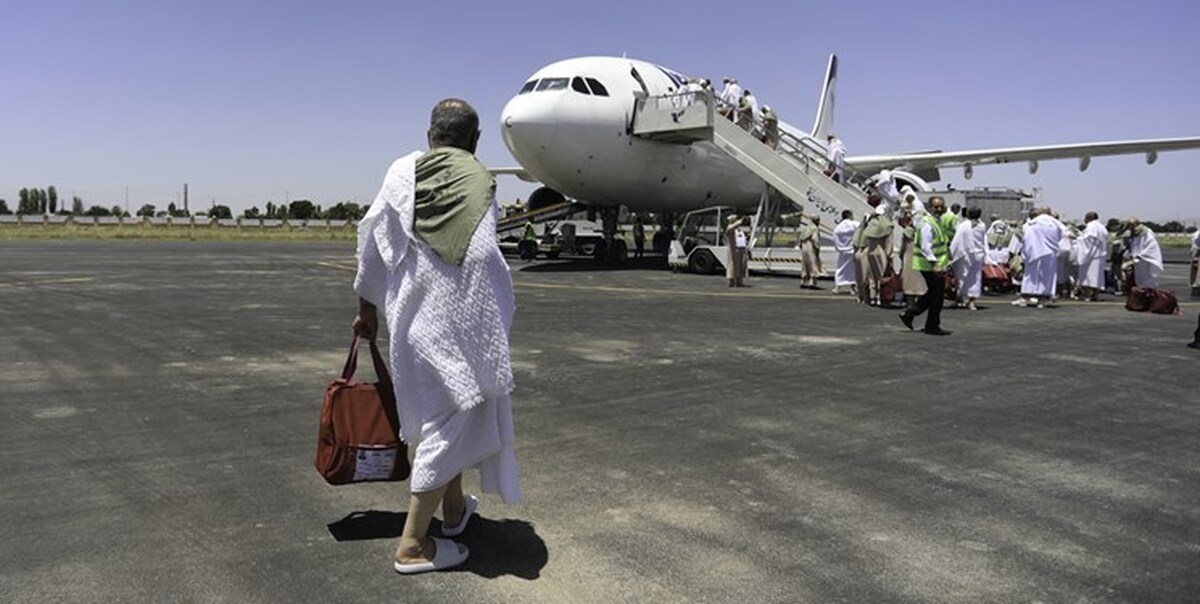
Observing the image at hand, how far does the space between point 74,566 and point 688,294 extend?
486 inches

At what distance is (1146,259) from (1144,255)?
83 mm

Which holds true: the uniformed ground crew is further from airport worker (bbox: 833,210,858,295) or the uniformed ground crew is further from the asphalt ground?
the asphalt ground

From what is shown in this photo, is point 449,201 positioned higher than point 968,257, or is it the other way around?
point 449,201

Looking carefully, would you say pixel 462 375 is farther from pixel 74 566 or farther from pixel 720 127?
pixel 720 127

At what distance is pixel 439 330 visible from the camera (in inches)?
122

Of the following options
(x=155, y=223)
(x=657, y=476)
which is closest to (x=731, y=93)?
(x=657, y=476)

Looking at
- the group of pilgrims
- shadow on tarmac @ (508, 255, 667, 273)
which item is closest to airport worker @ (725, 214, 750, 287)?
the group of pilgrims

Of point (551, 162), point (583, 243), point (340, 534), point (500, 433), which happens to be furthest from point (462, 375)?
point (583, 243)

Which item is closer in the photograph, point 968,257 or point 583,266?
point 968,257

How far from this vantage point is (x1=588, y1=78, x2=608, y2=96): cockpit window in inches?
746

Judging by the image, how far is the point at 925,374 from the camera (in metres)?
7.43

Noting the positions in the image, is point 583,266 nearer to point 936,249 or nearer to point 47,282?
Result: point 47,282

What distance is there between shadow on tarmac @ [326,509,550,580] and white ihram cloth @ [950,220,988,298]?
11.4 metres

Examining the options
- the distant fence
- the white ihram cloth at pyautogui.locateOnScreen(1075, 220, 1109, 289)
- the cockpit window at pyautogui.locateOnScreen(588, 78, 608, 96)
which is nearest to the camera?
the white ihram cloth at pyautogui.locateOnScreen(1075, 220, 1109, 289)
